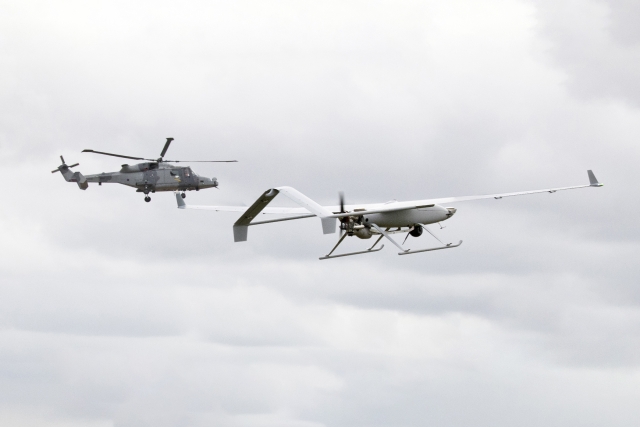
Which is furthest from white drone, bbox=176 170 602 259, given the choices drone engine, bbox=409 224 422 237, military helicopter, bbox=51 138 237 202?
military helicopter, bbox=51 138 237 202

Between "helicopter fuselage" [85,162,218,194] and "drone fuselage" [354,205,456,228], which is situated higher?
"helicopter fuselage" [85,162,218,194]

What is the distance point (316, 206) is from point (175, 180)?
62.2 m

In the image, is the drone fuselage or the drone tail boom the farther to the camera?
the drone fuselage

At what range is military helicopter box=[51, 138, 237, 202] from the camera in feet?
405

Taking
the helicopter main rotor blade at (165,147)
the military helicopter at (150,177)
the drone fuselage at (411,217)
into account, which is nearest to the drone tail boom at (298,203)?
the drone fuselage at (411,217)

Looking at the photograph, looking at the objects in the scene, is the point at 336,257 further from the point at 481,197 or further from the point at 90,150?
the point at 90,150

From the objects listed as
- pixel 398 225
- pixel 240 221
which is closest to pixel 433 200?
pixel 398 225

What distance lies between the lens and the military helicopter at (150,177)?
Result: 123 metres

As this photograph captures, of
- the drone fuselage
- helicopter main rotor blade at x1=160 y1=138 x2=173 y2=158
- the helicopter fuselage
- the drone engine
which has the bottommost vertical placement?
the drone engine

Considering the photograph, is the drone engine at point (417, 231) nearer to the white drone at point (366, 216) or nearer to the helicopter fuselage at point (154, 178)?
the white drone at point (366, 216)

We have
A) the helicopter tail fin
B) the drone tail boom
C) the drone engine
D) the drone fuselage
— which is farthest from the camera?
the helicopter tail fin

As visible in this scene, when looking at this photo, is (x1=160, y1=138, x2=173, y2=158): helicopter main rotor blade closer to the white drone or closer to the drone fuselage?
the white drone

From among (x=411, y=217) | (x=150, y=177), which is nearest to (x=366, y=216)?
(x=411, y=217)

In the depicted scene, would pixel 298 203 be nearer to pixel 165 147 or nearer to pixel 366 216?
pixel 366 216
